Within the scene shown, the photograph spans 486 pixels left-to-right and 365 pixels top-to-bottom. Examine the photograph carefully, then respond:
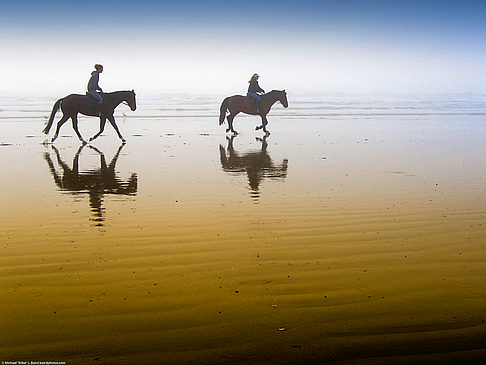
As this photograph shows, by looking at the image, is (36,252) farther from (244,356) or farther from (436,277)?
(436,277)

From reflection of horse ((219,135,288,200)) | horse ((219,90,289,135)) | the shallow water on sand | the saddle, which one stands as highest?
the saddle

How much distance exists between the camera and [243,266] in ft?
14.2

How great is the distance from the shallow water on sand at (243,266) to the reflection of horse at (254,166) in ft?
0.37

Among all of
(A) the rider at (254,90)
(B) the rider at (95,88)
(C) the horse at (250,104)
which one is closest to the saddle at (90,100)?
(B) the rider at (95,88)

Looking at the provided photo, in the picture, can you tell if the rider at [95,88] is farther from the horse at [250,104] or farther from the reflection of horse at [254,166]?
the horse at [250,104]

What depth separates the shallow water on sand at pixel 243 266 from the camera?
295 centimetres

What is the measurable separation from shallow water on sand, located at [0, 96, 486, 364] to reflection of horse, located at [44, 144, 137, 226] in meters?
0.05

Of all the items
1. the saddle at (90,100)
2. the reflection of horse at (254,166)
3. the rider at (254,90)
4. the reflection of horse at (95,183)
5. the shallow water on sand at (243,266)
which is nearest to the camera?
the shallow water on sand at (243,266)

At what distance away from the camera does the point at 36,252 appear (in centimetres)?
470

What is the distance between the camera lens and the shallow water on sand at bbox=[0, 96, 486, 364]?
295 centimetres

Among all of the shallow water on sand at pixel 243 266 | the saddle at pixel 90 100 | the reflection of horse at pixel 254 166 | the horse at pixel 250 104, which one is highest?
the saddle at pixel 90 100

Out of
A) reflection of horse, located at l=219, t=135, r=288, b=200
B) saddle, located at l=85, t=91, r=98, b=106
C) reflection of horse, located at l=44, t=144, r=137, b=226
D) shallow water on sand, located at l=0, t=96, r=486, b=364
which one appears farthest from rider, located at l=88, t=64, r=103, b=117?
shallow water on sand, located at l=0, t=96, r=486, b=364

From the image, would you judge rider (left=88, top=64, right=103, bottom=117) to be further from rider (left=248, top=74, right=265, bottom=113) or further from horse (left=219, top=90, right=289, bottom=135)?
rider (left=248, top=74, right=265, bottom=113)

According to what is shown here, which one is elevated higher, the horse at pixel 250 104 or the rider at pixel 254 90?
the rider at pixel 254 90
